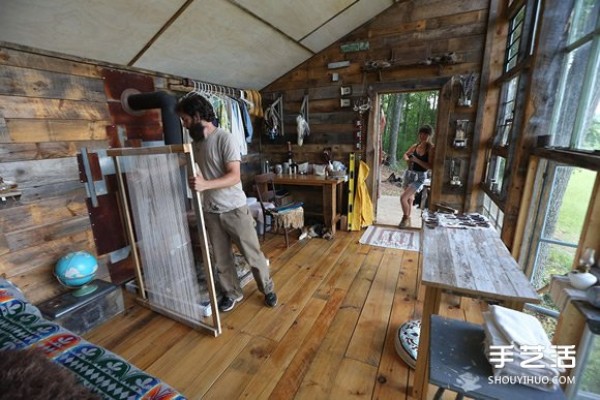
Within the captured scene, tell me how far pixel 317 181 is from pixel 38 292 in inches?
109

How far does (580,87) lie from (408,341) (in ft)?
6.00

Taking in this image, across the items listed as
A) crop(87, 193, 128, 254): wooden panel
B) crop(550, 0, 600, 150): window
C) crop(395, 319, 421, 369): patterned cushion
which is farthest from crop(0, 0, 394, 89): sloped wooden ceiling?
crop(395, 319, 421, 369): patterned cushion

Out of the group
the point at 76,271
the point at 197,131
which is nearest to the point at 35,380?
the point at 76,271

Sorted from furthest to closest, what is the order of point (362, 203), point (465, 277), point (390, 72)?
1. point (362, 203)
2. point (390, 72)
3. point (465, 277)

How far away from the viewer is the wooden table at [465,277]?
1171 millimetres

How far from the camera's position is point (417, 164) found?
3.66 m

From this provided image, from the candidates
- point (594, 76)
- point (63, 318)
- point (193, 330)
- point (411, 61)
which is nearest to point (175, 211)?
point (193, 330)

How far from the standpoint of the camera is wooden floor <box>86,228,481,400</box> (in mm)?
1480

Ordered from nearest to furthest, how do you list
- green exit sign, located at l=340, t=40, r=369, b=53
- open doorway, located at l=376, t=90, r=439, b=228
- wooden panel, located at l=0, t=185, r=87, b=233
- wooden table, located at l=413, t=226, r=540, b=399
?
1. wooden table, located at l=413, t=226, r=540, b=399
2. wooden panel, located at l=0, t=185, r=87, b=233
3. green exit sign, located at l=340, t=40, r=369, b=53
4. open doorway, located at l=376, t=90, r=439, b=228

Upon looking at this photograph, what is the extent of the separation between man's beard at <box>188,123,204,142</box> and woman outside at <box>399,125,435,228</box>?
9.19 feet

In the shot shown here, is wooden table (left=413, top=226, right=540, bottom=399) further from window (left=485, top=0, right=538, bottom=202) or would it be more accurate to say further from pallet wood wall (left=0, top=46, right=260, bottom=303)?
pallet wood wall (left=0, top=46, right=260, bottom=303)

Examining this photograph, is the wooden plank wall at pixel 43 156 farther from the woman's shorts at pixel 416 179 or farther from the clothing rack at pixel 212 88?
the woman's shorts at pixel 416 179

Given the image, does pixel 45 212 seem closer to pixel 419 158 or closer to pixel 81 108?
pixel 81 108

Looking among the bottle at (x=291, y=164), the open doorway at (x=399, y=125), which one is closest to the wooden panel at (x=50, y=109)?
the bottle at (x=291, y=164)
